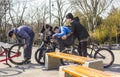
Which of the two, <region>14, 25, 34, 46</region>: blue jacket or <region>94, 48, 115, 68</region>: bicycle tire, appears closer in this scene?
<region>94, 48, 115, 68</region>: bicycle tire

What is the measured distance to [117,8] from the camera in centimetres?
5075

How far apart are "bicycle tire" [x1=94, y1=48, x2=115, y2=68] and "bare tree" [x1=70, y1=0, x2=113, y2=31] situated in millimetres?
29909

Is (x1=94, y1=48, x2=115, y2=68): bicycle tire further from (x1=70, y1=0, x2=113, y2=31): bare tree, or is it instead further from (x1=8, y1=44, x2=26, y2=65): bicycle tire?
(x1=70, y1=0, x2=113, y2=31): bare tree

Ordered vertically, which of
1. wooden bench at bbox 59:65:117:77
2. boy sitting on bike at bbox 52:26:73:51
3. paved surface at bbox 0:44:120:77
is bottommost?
paved surface at bbox 0:44:120:77

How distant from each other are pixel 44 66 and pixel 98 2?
3082cm

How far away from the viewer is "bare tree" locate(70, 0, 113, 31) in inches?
1569

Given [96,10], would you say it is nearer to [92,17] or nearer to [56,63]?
[92,17]

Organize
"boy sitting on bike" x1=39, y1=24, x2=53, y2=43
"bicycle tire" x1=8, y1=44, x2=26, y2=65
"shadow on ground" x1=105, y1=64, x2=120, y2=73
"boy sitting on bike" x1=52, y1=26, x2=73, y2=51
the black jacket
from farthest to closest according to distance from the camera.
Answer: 1. "boy sitting on bike" x1=39, y1=24, x2=53, y2=43
2. "bicycle tire" x1=8, y1=44, x2=26, y2=65
3. "boy sitting on bike" x1=52, y1=26, x2=73, y2=51
4. the black jacket
5. "shadow on ground" x1=105, y1=64, x2=120, y2=73

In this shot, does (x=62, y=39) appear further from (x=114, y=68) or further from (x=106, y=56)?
(x=114, y=68)

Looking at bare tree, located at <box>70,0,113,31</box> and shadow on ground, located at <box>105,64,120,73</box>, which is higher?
bare tree, located at <box>70,0,113,31</box>

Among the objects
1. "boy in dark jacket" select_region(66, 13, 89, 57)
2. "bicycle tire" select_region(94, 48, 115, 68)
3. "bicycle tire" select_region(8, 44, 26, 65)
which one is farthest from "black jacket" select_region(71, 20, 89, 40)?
"bicycle tire" select_region(8, 44, 26, 65)

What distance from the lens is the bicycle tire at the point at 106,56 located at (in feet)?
31.4

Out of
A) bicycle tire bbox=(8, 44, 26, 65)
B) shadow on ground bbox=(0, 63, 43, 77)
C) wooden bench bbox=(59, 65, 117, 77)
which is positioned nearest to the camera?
wooden bench bbox=(59, 65, 117, 77)

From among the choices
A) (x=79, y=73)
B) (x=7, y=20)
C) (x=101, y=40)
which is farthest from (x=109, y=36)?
(x=79, y=73)
